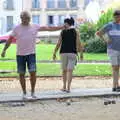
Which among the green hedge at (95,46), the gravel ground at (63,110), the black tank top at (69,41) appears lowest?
the green hedge at (95,46)

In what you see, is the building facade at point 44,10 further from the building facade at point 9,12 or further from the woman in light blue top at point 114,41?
the woman in light blue top at point 114,41

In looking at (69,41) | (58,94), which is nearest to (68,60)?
(69,41)

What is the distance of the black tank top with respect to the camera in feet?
43.7

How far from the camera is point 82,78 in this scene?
17.2m

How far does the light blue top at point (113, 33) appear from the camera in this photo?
44.1ft

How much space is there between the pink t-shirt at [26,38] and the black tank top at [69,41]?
46.1 inches

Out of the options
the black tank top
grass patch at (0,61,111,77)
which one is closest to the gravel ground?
the black tank top

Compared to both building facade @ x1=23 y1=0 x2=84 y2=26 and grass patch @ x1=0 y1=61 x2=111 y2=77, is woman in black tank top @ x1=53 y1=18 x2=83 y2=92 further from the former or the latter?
building facade @ x1=23 y1=0 x2=84 y2=26

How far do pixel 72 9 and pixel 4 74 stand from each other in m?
41.4

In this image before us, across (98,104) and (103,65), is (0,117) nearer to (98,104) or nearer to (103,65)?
(98,104)

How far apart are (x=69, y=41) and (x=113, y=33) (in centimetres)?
101

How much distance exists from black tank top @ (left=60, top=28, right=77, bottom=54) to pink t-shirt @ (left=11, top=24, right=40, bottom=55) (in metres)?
1.17

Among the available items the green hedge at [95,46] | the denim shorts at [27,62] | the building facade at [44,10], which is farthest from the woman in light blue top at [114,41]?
the building facade at [44,10]

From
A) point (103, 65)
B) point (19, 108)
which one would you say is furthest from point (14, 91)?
point (103, 65)
